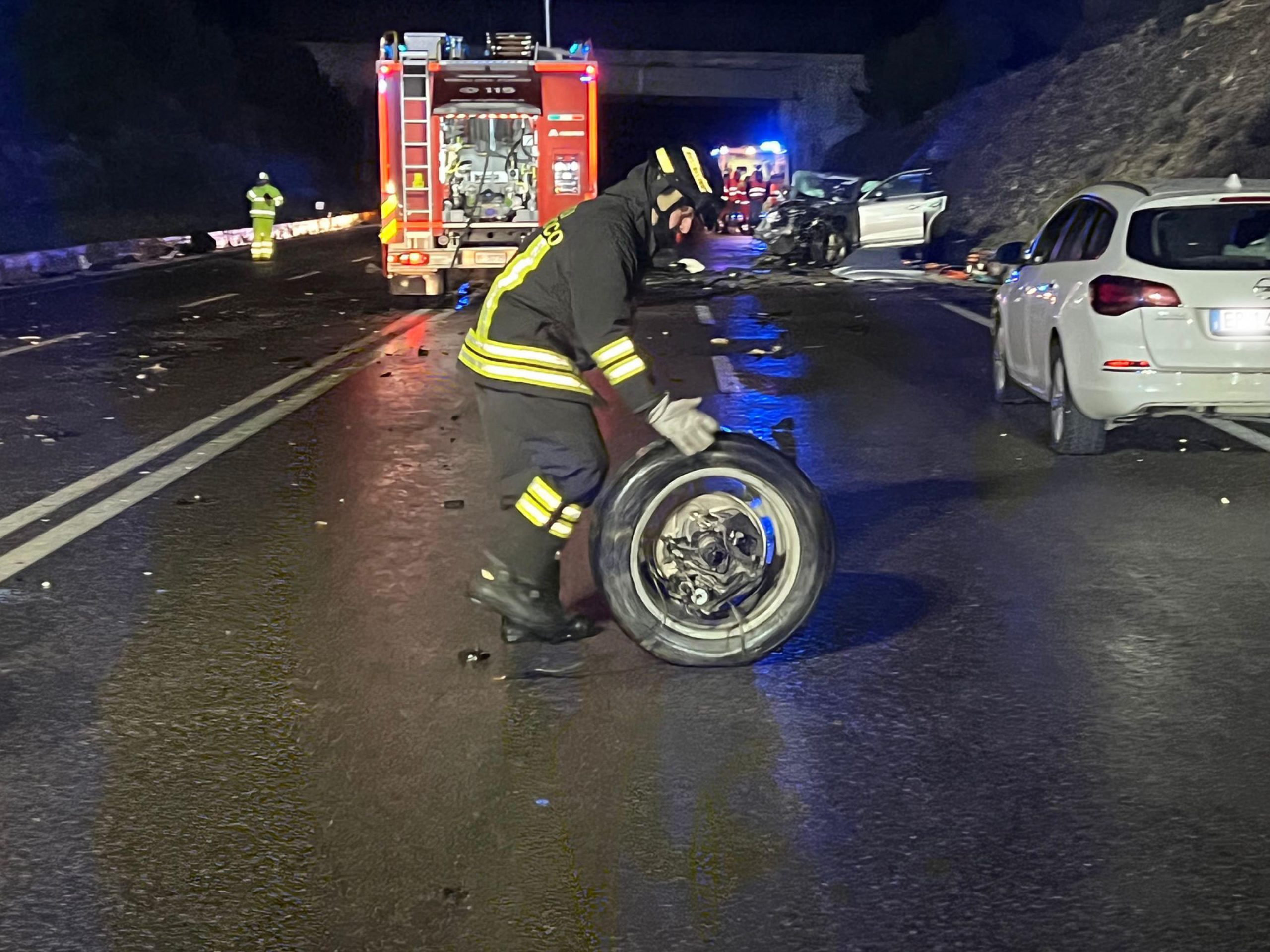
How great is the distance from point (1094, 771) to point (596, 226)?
7.64ft

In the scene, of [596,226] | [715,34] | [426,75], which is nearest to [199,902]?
[596,226]

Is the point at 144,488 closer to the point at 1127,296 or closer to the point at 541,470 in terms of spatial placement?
the point at 541,470

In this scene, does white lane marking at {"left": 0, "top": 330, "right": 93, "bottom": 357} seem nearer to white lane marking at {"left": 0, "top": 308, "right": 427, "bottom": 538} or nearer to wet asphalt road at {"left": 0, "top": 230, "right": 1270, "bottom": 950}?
white lane marking at {"left": 0, "top": 308, "right": 427, "bottom": 538}

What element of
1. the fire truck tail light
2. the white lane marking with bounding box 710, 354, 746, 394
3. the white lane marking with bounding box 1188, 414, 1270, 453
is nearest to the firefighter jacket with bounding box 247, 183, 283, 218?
the fire truck tail light

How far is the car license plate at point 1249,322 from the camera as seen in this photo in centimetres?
909

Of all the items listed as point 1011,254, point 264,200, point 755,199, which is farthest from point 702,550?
point 755,199

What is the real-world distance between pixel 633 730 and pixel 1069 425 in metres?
5.32

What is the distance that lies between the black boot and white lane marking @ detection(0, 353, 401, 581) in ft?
7.71

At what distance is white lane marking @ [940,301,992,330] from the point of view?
61.2ft

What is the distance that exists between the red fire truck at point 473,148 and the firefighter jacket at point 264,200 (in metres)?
10.1

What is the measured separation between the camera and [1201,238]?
9.92 meters

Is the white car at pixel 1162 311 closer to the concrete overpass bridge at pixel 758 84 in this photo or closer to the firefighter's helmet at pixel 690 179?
the firefighter's helmet at pixel 690 179

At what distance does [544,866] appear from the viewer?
422 centimetres

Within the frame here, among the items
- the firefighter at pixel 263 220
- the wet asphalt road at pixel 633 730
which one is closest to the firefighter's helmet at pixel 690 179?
the wet asphalt road at pixel 633 730
